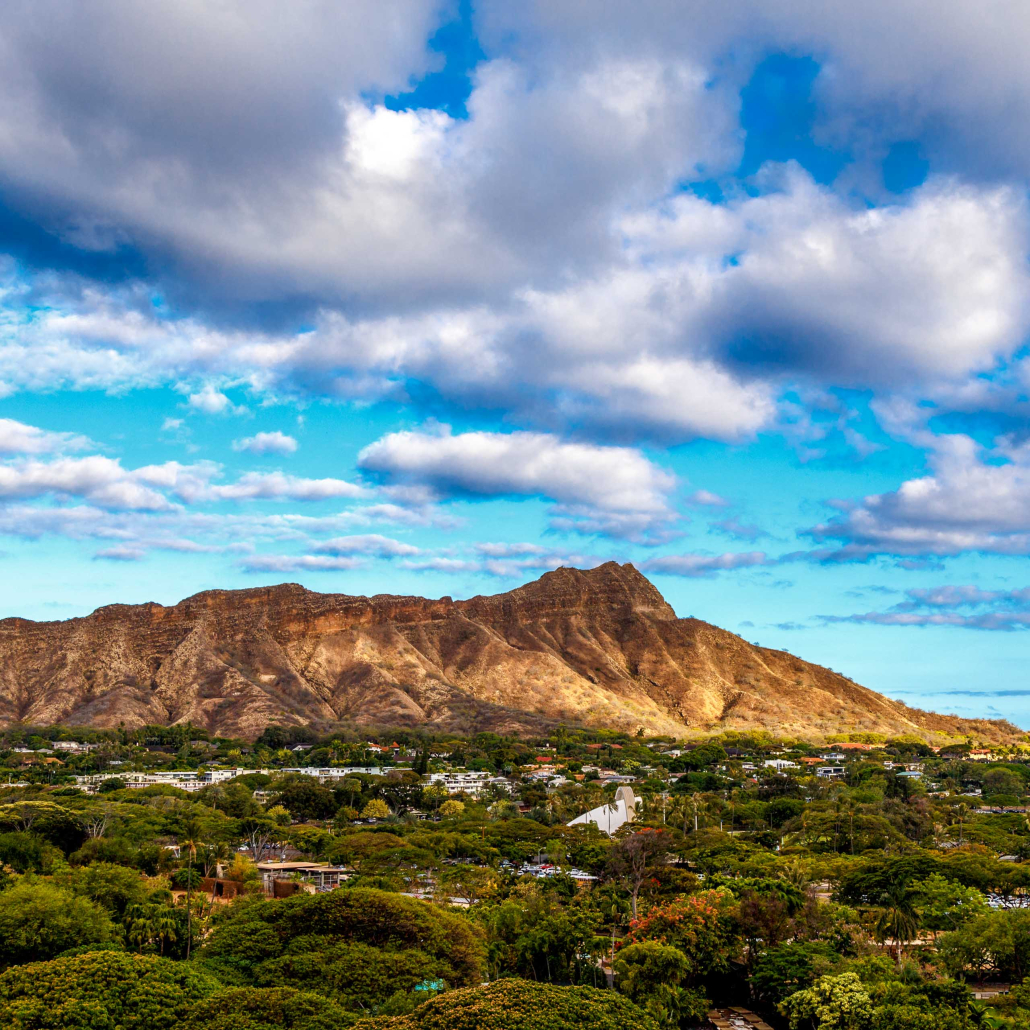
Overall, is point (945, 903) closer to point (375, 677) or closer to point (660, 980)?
point (660, 980)

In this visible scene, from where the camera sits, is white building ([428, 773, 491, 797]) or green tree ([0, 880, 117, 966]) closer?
green tree ([0, 880, 117, 966])

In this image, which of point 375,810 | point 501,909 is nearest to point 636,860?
point 501,909

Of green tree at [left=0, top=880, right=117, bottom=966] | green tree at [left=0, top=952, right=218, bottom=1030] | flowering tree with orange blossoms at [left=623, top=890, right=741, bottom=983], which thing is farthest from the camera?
flowering tree with orange blossoms at [left=623, top=890, right=741, bottom=983]

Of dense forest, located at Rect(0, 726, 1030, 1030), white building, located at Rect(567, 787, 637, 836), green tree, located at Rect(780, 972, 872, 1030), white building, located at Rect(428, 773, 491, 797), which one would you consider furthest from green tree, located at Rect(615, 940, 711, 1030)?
white building, located at Rect(428, 773, 491, 797)

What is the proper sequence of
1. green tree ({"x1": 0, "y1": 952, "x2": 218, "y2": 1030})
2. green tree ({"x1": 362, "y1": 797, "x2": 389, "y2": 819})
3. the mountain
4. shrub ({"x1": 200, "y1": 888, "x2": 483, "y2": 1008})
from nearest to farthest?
green tree ({"x1": 0, "y1": 952, "x2": 218, "y2": 1030})
shrub ({"x1": 200, "y1": 888, "x2": 483, "y2": 1008})
green tree ({"x1": 362, "y1": 797, "x2": 389, "y2": 819})
the mountain

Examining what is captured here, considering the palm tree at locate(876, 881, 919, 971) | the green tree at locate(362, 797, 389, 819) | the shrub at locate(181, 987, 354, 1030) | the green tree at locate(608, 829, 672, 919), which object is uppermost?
the green tree at locate(608, 829, 672, 919)

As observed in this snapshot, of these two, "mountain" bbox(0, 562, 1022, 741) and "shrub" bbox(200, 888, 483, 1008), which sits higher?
"mountain" bbox(0, 562, 1022, 741)

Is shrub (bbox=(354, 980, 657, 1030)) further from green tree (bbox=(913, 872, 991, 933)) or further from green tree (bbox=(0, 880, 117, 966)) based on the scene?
green tree (bbox=(913, 872, 991, 933))
